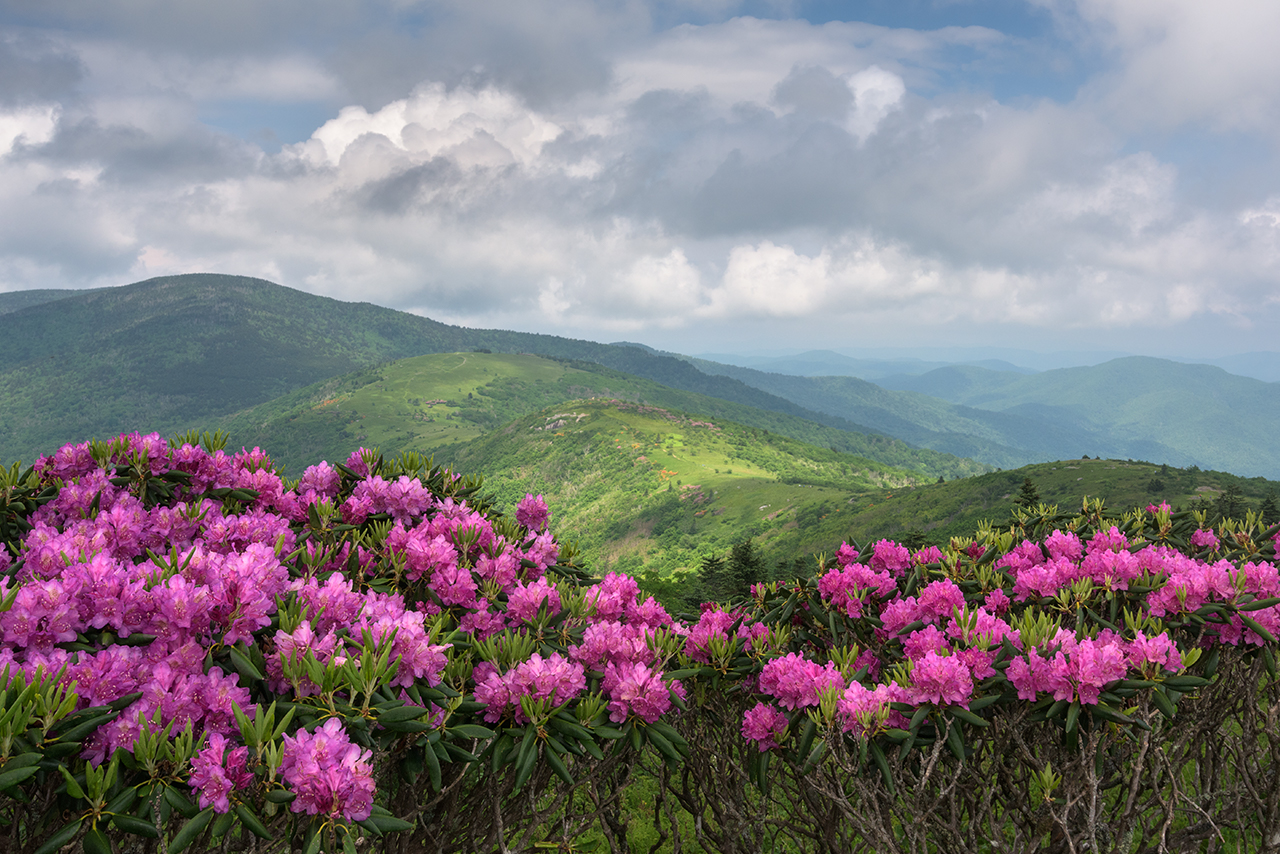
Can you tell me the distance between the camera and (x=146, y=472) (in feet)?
15.3

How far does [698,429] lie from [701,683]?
420ft

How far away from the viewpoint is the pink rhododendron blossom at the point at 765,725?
334 centimetres

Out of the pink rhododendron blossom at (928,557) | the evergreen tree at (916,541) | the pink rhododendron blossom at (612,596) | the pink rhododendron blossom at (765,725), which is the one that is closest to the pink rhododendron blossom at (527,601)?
the pink rhododendron blossom at (612,596)

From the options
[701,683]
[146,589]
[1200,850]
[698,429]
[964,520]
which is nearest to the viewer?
[146,589]

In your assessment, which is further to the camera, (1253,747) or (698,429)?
(698,429)

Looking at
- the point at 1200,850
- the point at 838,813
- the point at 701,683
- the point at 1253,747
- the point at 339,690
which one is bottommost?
the point at 1200,850

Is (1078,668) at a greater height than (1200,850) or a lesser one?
greater

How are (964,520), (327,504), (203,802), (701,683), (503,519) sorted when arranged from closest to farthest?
(203,802) < (701,683) < (327,504) < (503,519) < (964,520)

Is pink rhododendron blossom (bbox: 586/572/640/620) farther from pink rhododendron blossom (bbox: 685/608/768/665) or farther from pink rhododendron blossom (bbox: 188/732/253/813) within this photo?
pink rhododendron blossom (bbox: 188/732/253/813)

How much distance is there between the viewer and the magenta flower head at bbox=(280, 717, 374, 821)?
Result: 2115 mm

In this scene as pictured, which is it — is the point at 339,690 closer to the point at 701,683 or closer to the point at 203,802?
the point at 203,802

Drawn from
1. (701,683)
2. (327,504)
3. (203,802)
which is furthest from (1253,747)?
(327,504)

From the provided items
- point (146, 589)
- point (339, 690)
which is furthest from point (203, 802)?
point (146, 589)

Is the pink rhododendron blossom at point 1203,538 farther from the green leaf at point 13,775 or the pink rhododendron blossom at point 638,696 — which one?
the green leaf at point 13,775
